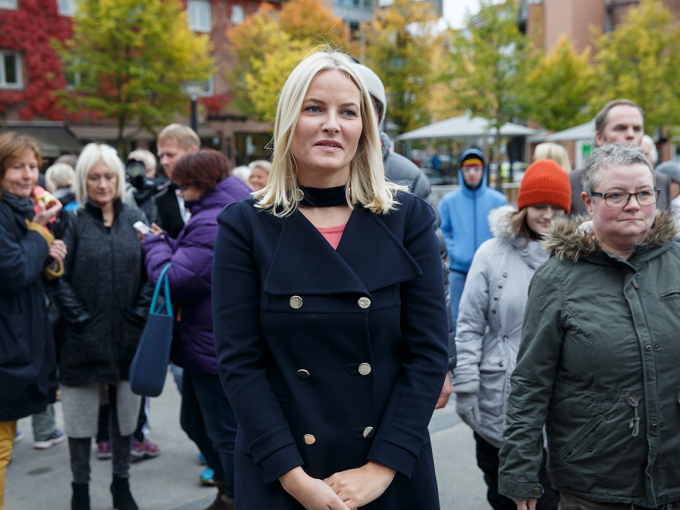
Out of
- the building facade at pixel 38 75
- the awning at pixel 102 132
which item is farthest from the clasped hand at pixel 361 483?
the awning at pixel 102 132

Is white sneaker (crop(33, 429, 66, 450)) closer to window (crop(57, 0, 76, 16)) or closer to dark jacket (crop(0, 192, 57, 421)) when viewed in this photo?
dark jacket (crop(0, 192, 57, 421))

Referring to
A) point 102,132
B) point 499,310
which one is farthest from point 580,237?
point 102,132

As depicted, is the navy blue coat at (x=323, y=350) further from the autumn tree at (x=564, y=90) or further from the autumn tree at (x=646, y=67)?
the autumn tree at (x=564, y=90)

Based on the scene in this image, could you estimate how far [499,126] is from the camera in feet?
72.1

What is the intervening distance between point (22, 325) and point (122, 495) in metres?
1.32

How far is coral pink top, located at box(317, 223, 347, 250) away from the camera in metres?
2.03

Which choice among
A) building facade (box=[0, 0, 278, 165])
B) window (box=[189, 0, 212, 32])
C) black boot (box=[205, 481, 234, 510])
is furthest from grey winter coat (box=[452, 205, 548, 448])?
window (box=[189, 0, 212, 32])

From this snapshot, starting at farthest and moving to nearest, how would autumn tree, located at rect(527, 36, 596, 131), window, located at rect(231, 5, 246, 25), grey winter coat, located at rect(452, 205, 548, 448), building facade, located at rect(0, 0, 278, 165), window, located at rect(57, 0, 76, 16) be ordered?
window, located at rect(231, 5, 246, 25) < autumn tree, located at rect(527, 36, 596, 131) < window, located at rect(57, 0, 76, 16) < building facade, located at rect(0, 0, 278, 165) < grey winter coat, located at rect(452, 205, 548, 448)

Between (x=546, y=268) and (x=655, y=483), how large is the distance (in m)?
0.88

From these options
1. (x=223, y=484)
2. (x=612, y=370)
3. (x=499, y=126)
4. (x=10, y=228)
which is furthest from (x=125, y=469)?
(x=499, y=126)

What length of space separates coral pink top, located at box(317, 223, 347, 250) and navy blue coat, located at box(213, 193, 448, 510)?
0.06 meters

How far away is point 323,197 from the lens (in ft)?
6.75

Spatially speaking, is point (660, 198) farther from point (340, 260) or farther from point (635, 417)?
point (340, 260)

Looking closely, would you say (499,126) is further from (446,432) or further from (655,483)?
(655,483)
